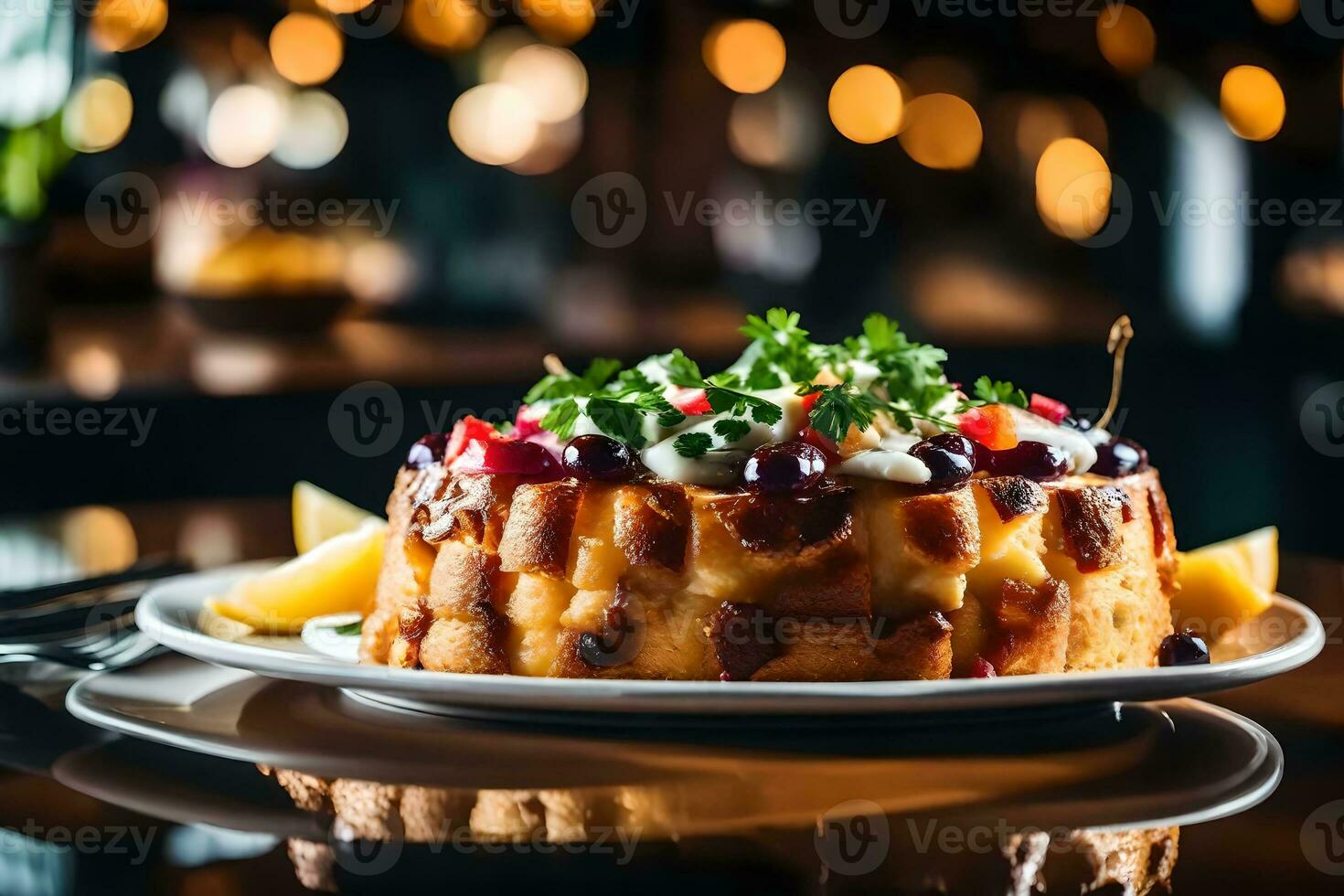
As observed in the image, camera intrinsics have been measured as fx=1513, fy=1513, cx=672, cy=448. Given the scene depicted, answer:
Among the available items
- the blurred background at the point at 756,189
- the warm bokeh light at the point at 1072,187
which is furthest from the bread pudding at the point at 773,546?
the warm bokeh light at the point at 1072,187

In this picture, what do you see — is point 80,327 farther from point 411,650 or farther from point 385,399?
point 411,650

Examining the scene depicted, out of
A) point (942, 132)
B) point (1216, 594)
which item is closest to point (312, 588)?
point (1216, 594)

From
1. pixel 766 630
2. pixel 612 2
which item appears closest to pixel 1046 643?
pixel 766 630

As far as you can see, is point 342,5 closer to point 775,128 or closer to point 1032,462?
point 775,128

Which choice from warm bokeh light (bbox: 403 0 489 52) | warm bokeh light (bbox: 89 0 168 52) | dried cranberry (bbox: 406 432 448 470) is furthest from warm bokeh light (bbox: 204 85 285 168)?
dried cranberry (bbox: 406 432 448 470)

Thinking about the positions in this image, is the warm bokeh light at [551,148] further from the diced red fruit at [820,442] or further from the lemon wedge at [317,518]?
the diced red fruit at [820,442]

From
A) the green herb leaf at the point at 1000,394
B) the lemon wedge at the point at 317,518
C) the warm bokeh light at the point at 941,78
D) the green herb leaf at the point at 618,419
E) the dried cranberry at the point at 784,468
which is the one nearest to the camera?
the dried cranberry at the point at 784,468
